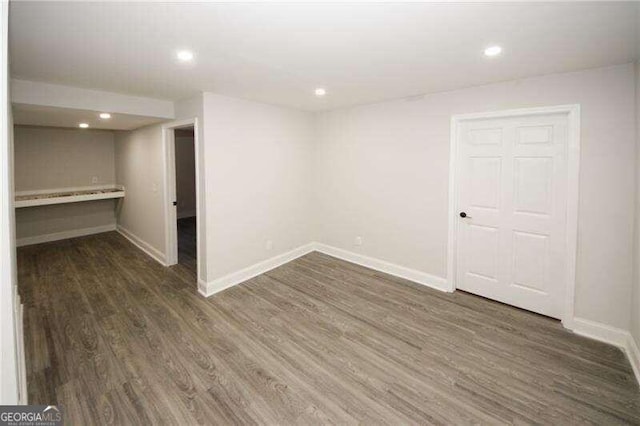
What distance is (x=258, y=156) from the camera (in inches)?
155

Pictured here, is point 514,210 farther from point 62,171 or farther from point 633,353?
point 62,171

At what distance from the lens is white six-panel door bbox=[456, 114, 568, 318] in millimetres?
2812

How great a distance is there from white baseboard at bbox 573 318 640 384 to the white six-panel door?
205 millimetres

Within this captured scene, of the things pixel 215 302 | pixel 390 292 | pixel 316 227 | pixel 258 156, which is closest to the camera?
pixel 215 302

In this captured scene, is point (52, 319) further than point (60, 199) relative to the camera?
No

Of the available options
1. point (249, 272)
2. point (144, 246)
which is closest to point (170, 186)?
point (144, 246)

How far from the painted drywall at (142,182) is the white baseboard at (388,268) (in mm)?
2582

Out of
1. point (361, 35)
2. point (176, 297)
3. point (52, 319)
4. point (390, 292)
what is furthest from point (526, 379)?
point (52, 319)

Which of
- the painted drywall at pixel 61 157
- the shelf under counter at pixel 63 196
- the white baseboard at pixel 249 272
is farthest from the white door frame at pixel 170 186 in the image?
the painted drywall at pixel 61 157

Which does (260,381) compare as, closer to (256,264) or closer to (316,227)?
(256,264)

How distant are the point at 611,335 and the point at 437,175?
2.12 m

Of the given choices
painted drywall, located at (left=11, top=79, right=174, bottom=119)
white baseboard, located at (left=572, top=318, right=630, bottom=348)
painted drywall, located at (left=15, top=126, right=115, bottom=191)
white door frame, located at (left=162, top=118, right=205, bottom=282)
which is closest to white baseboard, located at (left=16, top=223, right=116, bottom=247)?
painted drywall, located at (left=15, top=126, right=115, bottom=191)

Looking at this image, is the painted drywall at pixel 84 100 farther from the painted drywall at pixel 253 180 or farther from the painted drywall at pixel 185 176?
the painted drywall at pixel 185 176

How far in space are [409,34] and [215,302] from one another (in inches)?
123
